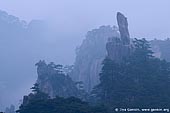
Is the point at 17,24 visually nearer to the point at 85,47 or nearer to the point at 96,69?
the point at 85,47

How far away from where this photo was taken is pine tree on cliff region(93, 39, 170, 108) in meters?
45.4

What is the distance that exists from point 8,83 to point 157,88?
2889 inches

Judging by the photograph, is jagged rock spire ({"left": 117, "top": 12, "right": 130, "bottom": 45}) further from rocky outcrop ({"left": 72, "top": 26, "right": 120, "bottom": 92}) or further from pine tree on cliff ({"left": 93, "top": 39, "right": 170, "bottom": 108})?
rocky outcrop ({"left": 72, "top": 26, "right": 120, "bottom": 92})

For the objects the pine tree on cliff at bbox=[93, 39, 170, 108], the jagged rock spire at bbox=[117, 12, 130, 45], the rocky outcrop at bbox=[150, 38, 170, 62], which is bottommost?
the pine tree on cliff at bbox=[93, 39, 170, 108]

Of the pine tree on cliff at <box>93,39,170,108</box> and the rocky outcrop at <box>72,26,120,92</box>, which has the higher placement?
the rocky outcrop at <box>72,26,120,92</box>

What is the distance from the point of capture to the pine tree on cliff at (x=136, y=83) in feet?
149

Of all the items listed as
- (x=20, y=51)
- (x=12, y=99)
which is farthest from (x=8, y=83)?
(x=20, y=51)

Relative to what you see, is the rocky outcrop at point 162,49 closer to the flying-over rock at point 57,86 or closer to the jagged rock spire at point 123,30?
the jagged rock spire at point 123,30

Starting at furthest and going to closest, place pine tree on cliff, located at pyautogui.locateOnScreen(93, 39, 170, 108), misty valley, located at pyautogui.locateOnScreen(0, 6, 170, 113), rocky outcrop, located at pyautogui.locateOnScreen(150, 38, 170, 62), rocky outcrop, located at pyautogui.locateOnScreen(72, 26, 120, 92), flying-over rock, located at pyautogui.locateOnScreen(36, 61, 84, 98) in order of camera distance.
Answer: rocky outcrop, located at pyautogui.locateOnScreen(150, 38, 170, 62) < rocky outcrop, located at pyautogui.locateOnScreen(72, 26, 120, 92) < flying-over rock, located at pyautogui.locateOnScreen(36, 61, 84, 98) < pine tree on cliff, located at pyautogui.locateOnScreen(93, 39, 170, 108) < misty valley, located at pyautogui.locateOnScreen(0, 6, 170, 113)

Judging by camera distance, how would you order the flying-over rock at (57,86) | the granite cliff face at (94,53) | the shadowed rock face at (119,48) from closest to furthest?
the shadowed rock face at (119,48)
the flying-over rock at (57,86)
the granite cliff face at (94,53)

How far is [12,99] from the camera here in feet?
358

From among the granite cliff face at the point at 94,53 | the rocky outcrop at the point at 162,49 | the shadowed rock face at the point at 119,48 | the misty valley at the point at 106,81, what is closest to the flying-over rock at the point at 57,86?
the misty valley at the point at 106,81

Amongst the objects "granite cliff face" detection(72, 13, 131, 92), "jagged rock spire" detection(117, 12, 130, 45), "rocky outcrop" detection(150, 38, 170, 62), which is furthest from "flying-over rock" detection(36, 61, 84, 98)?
"rocky outcrop" detection(150, 38, 170, 62)

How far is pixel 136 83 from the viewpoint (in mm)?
48375
